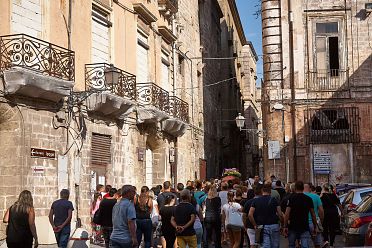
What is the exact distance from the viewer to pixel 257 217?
11.1m

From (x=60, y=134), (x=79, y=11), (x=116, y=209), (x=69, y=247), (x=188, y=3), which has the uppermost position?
(x=188, y=3)

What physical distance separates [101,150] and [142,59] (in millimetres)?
5070

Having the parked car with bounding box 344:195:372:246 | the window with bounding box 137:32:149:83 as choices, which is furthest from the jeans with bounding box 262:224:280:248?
the window with bounding box 137:32:149:83

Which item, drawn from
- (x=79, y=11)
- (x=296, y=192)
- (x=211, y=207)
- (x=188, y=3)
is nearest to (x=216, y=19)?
(x=188, y=3)

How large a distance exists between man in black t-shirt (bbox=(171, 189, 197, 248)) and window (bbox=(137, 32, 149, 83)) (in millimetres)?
11334

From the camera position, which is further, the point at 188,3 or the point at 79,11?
the point at 188,3

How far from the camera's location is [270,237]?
36.1 ft

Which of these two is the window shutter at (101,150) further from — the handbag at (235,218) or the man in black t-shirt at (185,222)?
the man in black t-shirt at (185,222)

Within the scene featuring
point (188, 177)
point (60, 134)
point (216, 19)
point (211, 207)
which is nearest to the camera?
point (211, 207)

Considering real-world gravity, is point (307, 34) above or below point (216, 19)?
below

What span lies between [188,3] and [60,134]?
1585 cm

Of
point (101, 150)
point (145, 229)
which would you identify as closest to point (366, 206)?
point (145, 229)

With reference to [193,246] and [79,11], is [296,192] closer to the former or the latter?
[193,246]

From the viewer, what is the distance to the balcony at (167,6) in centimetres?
2473
